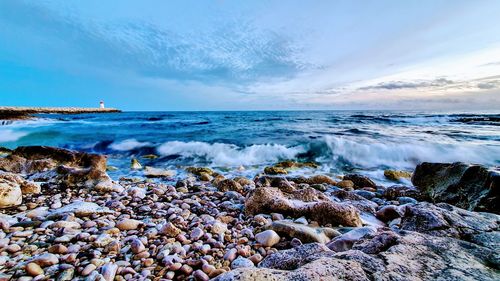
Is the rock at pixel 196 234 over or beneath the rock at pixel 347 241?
beneath

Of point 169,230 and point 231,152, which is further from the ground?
point 169,230

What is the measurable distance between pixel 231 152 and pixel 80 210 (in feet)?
21.5

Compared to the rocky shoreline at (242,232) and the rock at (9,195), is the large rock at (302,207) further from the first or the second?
the rock at (9,195)

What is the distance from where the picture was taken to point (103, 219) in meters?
2.68

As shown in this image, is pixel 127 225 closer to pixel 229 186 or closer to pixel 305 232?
pixel 305 232

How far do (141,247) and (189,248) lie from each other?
16.1 inches

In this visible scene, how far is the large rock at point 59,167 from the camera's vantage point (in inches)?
162

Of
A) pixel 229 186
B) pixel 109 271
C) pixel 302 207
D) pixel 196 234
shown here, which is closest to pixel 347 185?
pixel 302 207

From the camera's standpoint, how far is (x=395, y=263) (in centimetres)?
131

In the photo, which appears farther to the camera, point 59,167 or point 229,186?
point 59,167

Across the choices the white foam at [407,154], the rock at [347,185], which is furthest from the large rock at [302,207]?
the white foam at [407,154]

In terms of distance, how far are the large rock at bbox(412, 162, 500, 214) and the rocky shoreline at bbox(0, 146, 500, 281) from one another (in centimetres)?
2

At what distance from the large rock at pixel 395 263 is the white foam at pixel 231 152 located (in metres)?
6.27

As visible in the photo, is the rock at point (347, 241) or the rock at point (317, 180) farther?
the rock at point (317, 180)
